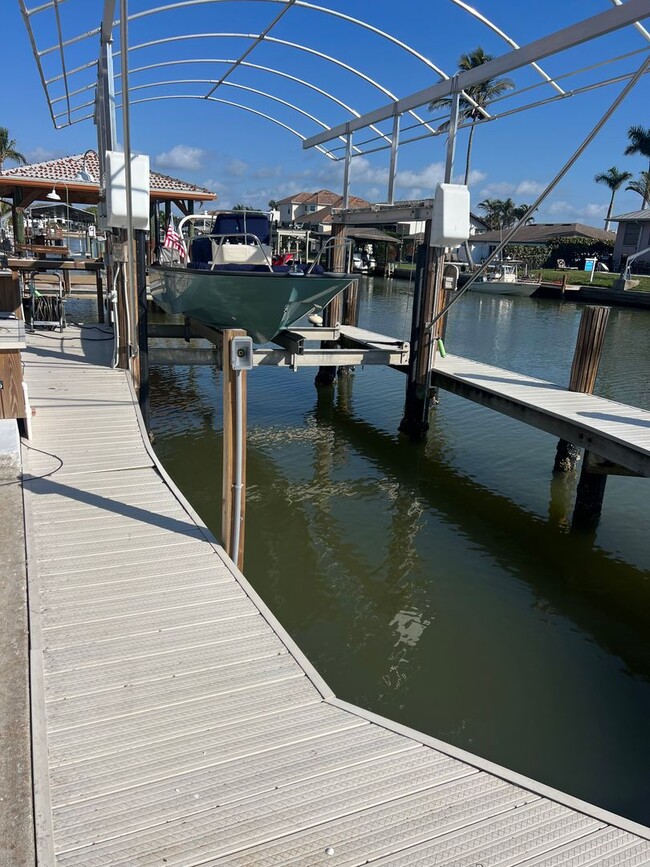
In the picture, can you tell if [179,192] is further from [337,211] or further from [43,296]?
[337,211]

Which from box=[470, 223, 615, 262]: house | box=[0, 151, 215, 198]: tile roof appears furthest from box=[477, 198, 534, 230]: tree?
box=[0, 151, 215, 198]: tile roof

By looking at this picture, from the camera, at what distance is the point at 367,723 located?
2861mm

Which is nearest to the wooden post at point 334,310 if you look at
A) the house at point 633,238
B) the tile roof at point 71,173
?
the tile roof at point 71,173

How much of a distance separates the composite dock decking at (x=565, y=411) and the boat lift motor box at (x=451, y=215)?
2.08 m

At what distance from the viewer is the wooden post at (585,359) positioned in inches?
322

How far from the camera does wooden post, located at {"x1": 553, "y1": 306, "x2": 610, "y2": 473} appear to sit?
26.8 ft

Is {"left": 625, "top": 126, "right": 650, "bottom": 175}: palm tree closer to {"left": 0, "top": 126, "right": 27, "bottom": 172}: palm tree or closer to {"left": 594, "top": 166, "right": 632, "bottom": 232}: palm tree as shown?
{"left": 594, "top": 166, "right": 632, "bottom": 232}: palm tree

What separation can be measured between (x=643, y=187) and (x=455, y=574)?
6639 centimetres

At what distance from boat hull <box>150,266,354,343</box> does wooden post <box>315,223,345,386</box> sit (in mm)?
2759

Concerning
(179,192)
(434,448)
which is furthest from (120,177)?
(179,192)

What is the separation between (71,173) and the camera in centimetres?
2159

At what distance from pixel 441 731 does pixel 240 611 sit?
A: 177 cm

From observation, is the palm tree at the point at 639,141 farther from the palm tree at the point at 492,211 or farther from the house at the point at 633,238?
the palm tree at the point at 492,211

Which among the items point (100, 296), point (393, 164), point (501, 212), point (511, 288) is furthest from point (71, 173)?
point (501, 212)
